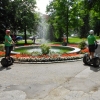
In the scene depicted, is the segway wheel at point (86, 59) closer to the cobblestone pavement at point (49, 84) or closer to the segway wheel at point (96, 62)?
the segway wheel at point (96, 62)

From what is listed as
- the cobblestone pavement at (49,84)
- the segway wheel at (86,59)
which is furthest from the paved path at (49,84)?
the segway wheel at (86,59)

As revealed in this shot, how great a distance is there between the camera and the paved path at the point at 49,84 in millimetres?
6371

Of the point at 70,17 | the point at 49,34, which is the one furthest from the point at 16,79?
the point at 49,34

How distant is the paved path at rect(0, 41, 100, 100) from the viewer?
20.9 ft

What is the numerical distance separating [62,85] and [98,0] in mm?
24130

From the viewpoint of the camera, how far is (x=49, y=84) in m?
7.64

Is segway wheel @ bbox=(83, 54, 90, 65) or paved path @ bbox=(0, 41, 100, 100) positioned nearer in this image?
paved path @ bbox=(0, 41, 100, 100)

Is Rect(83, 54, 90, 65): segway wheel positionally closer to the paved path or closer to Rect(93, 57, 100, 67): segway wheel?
Rect(93, 57, 100, 67): segway wheel

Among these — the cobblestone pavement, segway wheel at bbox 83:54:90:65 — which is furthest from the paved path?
segway wheel at bbox 83:54:90:65

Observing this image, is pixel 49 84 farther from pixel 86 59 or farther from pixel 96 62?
pixel 86 59

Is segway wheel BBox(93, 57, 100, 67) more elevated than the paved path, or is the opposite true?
segway wheel BBox(93, 57, 100, 67)

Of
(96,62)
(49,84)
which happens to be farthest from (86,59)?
(49,84)

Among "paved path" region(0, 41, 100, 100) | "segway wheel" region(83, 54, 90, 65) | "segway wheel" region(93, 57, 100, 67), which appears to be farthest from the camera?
→ "segway wheel" region(83, 54, 90, 65)

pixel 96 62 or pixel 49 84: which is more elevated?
pixel 96 62
